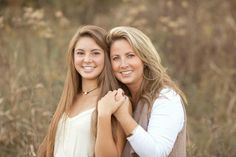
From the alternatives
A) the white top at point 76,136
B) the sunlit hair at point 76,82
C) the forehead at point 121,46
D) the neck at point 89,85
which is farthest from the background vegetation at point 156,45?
the forehead at point 121,46

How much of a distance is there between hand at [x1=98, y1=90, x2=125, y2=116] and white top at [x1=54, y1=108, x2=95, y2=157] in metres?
0.17

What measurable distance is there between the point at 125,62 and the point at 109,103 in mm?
324

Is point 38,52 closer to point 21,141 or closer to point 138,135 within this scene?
point 21,141

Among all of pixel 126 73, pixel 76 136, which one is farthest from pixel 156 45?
pixel 76 136

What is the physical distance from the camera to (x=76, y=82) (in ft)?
12.8

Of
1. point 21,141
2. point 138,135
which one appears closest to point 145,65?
point 138,135

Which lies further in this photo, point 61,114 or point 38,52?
point 38,52

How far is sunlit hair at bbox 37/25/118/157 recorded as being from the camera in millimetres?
3707

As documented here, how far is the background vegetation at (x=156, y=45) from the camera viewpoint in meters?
5.21

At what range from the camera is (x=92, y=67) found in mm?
3711

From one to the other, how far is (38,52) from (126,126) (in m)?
3.33

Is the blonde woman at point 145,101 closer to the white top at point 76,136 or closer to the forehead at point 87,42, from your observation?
the forehead at point 87,42

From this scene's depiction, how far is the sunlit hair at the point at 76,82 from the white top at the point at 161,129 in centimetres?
26


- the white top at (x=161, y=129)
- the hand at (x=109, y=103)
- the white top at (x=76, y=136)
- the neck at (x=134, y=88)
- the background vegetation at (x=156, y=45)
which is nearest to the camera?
the white top at (x=161, y=129)
